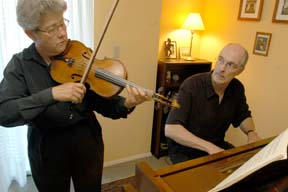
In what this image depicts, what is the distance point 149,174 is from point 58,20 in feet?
2.31

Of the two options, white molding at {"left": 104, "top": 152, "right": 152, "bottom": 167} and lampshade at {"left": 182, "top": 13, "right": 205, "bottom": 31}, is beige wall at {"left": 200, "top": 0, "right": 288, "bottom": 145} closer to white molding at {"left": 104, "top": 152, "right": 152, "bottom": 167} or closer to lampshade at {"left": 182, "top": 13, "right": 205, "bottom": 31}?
lampshade at {"left": 182, "top": 13, "right": 205, "bottom": 31}

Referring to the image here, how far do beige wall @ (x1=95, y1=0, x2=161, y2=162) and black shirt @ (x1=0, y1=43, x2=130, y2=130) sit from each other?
96 cm

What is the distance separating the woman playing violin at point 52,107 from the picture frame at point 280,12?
1613 millimetres

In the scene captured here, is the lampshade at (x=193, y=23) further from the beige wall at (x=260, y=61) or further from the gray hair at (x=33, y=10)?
the gray hair at (x=33, y=10)

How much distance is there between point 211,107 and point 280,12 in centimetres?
121

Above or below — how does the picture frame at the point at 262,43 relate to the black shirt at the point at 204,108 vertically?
above

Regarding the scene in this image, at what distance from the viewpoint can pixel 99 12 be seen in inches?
76.5

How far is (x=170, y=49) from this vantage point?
2604mm

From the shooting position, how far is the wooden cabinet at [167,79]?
7.98 ft

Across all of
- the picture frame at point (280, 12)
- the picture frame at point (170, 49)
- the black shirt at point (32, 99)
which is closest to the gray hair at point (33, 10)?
the black shirt at point (32, 99)

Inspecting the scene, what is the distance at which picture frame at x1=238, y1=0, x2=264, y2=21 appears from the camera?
2219 millimetres

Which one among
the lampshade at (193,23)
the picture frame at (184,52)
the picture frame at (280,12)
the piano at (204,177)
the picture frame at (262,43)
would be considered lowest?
the piano at (204,177)

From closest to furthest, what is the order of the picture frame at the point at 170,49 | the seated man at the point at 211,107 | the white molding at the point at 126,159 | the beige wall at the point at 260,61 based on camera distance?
1. the seated man at the point at 211,107
2. the beige wall at the point at 260,61
3. the white molding at the point at 126,159
4. the picture frame at the point at 170,49

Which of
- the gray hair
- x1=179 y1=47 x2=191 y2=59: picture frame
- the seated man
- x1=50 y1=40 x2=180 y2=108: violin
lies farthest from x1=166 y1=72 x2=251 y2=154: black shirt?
x1=179 y1=47 x2=191 y2=59: picture frame
